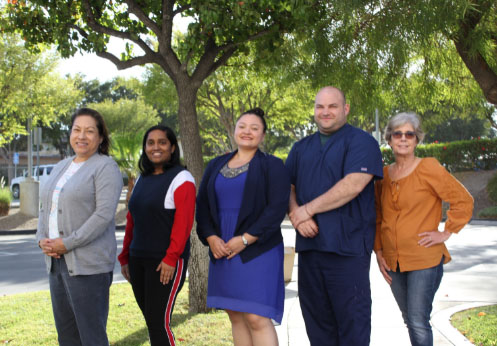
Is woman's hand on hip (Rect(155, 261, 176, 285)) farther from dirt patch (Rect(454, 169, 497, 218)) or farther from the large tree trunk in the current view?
dirt patch (Rect(454, 169, 497, 218))

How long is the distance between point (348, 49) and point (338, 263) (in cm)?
269

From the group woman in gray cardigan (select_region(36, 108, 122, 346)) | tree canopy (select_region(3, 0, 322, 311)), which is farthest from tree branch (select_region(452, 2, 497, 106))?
→ woman in gray cardigan (select_region(36, 108, 122, 346))

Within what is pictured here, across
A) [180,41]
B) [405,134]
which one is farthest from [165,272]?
[180,41]

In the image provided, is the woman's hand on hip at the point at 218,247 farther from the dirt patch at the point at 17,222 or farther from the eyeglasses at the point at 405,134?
the dirt patch at the point at 17,222

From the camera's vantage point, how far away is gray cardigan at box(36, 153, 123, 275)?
10.9ft

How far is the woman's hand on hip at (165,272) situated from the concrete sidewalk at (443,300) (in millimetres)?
1856

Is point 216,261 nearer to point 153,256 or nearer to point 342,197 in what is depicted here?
point 153,256

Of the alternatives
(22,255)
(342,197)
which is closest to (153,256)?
(342,197)

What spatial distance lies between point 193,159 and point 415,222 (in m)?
3.17

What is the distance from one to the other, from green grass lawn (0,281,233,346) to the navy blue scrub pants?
1629mm

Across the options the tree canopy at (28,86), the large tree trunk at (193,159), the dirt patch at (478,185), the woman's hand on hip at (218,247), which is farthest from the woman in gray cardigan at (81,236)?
the dirt patch at (478,185)

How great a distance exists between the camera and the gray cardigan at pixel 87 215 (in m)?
3.31

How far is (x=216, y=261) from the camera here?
3539mm

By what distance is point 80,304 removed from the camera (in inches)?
131
